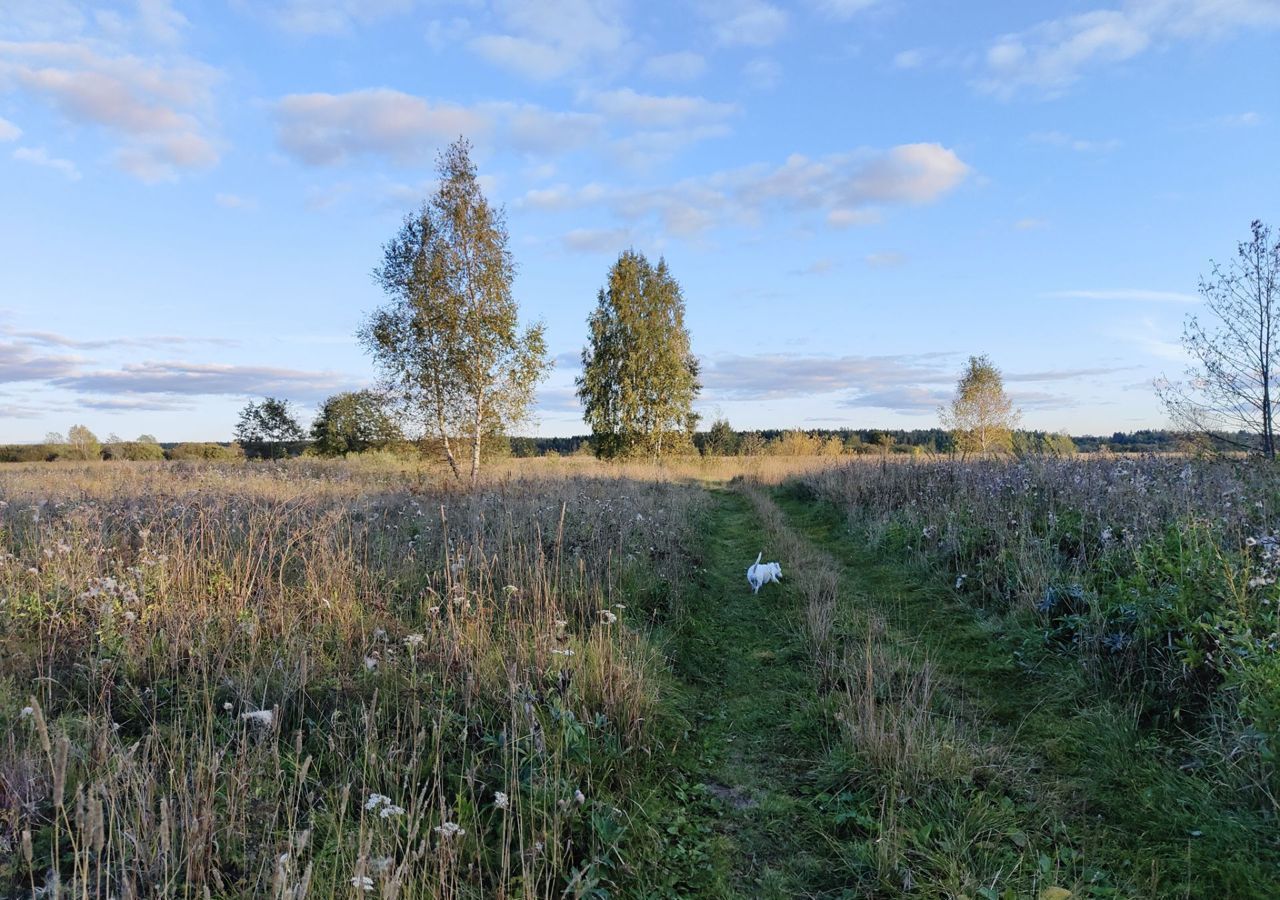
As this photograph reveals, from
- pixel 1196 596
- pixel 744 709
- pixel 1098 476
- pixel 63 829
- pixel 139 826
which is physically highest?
pixel 1098 476

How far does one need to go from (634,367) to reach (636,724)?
92.4 feet

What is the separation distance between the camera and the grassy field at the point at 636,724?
2.63 m

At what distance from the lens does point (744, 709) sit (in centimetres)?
489

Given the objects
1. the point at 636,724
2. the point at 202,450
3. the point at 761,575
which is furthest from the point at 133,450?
the point at 636,724

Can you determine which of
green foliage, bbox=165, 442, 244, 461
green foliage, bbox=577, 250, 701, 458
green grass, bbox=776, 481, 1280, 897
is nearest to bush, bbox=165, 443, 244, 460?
green foliage, bbox=165, 442, 244, 461

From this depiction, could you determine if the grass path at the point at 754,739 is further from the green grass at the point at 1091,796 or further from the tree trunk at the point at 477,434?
the tree trunk at the point at 477,434

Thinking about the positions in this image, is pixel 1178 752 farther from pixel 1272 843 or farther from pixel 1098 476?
pixel 1098 476

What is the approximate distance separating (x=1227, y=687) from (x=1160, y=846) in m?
1.05

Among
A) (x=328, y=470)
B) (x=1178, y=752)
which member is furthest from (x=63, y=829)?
(x=328, y=470)

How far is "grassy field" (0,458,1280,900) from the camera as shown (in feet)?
8.63

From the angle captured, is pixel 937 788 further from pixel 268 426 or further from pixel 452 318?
pixel 268 426

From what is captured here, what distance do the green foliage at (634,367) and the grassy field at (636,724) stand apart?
80.5ft

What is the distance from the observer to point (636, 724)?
395 centimetres

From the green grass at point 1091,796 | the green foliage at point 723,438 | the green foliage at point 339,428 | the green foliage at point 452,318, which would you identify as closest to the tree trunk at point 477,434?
the green foliage at point 452,318
